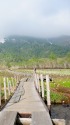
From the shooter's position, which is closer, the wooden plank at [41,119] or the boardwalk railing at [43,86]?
the wooden plank at [41,119]

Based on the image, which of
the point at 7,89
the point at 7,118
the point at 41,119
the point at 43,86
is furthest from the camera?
the point at 7,89

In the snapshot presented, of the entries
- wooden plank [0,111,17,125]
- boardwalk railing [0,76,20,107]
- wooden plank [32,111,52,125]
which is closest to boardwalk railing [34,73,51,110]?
boardwalk railing [0,76,20,107]

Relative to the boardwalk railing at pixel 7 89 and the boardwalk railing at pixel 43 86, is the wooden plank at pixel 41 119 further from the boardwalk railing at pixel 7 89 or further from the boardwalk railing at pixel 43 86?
the boardwalk railing at pixel 7 89

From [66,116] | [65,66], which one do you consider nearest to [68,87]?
[66,116]

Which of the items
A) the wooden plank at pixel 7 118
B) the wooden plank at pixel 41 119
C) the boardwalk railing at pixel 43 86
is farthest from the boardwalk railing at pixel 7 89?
the wooden plank at pixel 41 119

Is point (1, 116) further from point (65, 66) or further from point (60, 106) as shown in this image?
point (65, 66)

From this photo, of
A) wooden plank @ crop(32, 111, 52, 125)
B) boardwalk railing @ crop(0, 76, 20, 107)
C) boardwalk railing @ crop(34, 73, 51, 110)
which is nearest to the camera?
wooden plank @ crop(32, 111, 52, 125)

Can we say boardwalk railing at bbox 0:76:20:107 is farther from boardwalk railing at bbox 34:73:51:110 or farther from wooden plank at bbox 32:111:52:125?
wooden plank at bbox 32:111:52:125

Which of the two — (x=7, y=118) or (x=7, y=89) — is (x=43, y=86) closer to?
(x=7, y=118)

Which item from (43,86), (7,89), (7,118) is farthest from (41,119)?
(7,89)

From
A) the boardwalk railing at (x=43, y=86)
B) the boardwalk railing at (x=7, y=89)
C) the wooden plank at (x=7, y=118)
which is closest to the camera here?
the wooden plank at (x=7, y=118)

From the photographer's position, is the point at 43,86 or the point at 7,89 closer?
the point at 43,86

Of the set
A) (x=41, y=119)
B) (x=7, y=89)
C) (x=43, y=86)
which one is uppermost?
(x=43, y=86)

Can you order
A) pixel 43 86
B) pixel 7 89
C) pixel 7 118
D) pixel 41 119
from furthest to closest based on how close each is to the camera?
pixel 7 89, pixel 43 86, pixel 7 118, pixel 41 119
